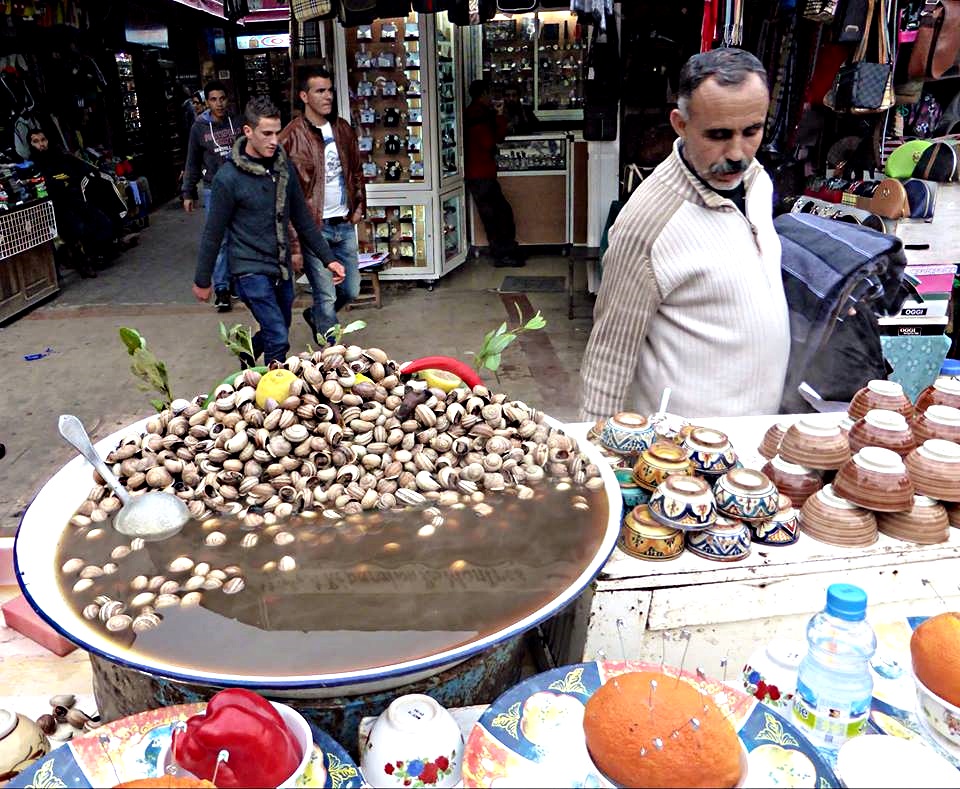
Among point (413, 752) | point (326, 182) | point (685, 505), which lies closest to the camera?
point (413, 752)

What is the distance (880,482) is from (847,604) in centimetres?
45

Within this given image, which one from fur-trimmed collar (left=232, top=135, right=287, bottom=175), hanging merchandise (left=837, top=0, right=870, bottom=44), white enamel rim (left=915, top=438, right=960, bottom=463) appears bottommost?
white enamel rim (left=915, top=438, right=960, bottom=463)

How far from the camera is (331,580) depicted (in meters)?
1.25

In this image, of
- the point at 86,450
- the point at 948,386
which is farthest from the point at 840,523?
the point at 86,450

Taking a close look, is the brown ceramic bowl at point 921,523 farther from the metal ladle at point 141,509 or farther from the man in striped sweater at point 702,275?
the metal ladle at point 141,509

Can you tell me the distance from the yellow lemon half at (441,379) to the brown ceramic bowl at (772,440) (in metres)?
0.68

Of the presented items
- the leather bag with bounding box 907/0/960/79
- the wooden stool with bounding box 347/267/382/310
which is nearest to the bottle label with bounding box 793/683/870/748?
the leather bag with bounding box 907/0/960/79

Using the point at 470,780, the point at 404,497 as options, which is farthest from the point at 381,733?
the point at 404,497

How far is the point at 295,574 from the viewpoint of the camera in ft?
4.14

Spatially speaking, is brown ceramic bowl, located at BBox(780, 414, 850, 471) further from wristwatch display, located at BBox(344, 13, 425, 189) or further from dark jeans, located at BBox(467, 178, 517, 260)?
dark jeans, located at BBox(467, 178, 517, 260)

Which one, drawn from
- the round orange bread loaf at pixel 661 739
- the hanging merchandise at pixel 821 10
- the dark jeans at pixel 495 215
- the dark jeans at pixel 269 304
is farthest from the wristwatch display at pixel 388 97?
the round orange bread loaf at pixel 661 739

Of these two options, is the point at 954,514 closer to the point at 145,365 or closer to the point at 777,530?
the point at 777,530

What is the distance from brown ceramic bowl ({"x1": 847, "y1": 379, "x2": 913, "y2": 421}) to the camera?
5.26 feet

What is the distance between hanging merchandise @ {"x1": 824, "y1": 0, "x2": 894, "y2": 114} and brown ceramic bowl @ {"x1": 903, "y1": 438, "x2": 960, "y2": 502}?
3.25 meters
